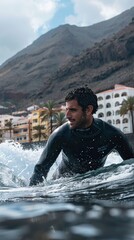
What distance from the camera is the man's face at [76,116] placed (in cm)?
452

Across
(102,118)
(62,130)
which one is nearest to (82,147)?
(62,130)

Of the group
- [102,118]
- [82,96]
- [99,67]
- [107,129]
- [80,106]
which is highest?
[99,67]

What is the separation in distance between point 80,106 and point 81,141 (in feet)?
1.57

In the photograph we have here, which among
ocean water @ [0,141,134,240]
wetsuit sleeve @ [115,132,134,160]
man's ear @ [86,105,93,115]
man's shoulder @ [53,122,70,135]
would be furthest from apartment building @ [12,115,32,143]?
ocean water @ [0,141,134,240]

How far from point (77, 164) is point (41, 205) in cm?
249

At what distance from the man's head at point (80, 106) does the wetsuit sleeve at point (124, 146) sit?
48 centimetres

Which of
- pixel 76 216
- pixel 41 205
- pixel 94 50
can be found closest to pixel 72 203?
pixel 41 205

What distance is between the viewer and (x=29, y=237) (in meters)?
1.58

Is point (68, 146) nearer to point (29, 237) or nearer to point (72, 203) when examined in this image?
point (72, 203)

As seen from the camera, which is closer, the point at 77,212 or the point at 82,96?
the point at 77,212

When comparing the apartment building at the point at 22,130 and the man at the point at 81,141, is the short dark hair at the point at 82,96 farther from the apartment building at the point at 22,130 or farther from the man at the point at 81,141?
the apartment building at the point at 22,130

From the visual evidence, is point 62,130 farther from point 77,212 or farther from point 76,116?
point 77,212

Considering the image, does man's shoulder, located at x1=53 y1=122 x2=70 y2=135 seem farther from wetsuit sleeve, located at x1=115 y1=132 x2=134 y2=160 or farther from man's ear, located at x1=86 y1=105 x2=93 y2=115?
wetsuit sleeve, located at x1=115 y1=132 x2=134 y2=160

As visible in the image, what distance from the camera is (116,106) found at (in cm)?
8619
